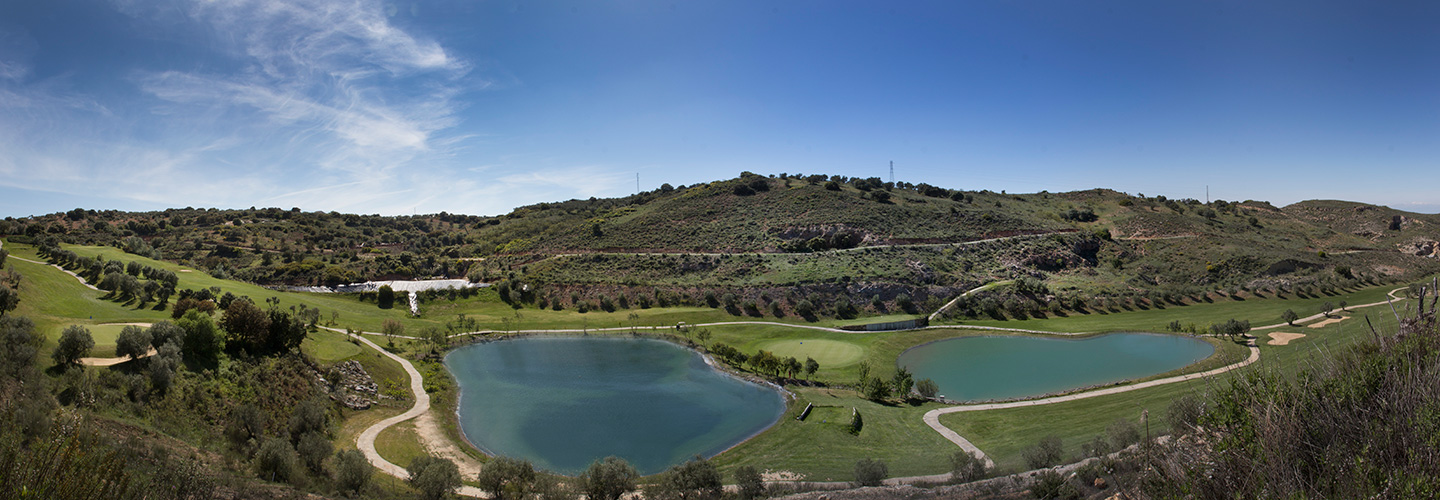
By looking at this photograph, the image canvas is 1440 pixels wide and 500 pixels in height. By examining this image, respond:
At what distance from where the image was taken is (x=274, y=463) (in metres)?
16.3

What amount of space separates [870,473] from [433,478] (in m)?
13.7

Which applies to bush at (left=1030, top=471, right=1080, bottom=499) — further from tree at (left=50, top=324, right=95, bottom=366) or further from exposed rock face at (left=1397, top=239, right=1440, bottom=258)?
exposed rock face at (left=1397, top=239, right=1440, bottom=258)

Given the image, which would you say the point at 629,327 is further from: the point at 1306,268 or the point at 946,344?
the point at 1306,268

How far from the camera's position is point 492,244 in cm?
8131

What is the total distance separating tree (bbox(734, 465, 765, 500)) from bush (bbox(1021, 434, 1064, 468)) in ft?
29.2

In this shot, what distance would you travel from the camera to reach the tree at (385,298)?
165 ft

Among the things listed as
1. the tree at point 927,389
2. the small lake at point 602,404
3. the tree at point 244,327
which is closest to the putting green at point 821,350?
the small lake at point 602,404

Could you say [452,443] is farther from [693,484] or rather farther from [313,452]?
[693,484]

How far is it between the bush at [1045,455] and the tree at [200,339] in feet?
101

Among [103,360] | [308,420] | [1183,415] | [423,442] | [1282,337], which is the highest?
[103,360]

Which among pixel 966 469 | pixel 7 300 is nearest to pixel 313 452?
pixel 7 300

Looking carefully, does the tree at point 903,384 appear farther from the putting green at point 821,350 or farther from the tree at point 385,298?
the tree at point 385,298

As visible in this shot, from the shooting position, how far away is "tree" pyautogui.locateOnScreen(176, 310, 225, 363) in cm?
2303

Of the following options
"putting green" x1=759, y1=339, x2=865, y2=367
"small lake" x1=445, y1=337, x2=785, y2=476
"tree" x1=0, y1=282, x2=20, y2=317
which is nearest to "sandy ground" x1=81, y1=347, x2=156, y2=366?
"tree" x1=0, y1=282, x2=20, y2=317
